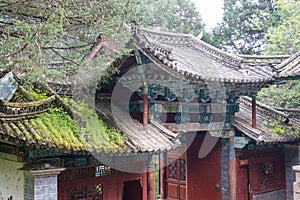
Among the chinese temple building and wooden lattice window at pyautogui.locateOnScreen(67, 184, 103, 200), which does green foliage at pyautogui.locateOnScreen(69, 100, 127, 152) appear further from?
wooden lattice window at pyautogui.locateOnScreen(67, 184, 103, 200)

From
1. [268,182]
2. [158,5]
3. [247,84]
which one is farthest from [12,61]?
[158,5]

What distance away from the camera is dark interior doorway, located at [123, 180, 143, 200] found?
27.0ft

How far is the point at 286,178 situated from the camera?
11.0m

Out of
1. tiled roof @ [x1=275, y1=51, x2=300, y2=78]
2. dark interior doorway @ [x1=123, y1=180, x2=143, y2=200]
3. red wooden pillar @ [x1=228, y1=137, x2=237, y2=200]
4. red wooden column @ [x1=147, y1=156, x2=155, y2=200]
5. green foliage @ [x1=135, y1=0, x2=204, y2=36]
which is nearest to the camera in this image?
red wooden column @ [x1=147, y1=156, x2=155, y2=200]

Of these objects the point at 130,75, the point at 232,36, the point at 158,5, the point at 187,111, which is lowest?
the point at 187,111

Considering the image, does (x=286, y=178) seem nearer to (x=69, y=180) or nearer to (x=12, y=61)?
(x=69, y=180)

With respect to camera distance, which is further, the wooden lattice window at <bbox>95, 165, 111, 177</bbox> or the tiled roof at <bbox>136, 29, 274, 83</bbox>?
the wooden lattice window at <bbox>95, 165, 111, 177</bbox>

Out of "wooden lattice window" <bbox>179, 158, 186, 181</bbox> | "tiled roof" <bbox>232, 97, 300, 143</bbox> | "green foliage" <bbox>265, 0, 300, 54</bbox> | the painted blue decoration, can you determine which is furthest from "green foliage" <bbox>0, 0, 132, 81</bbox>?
"green foliage" <bbox>265, 0, 300, 54</bbox>

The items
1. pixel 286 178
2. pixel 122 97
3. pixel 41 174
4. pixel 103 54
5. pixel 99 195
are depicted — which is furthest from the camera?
pixel 286 178

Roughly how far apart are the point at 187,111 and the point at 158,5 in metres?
18.1

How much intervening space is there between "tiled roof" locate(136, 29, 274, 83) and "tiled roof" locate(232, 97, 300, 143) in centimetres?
119

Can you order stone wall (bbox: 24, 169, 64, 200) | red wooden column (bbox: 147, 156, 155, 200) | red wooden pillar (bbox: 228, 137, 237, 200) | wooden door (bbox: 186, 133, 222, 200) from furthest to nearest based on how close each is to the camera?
wooden door (bbox: 186, 133, 222, 200) → red wooden pillar (bbox: 228, 137, 237, 200) → red wooden column (bbox: 147, 156, 155, 200) → stone wall (bbox: 24, 169, 64, 200)

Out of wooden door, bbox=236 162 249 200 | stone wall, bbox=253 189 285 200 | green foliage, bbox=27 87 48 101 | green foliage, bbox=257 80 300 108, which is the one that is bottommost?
stone wall, bbox=253 189 285 200

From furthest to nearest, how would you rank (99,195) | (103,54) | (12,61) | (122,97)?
(122,97) → (99,195) → (103,54) → (12,61)
